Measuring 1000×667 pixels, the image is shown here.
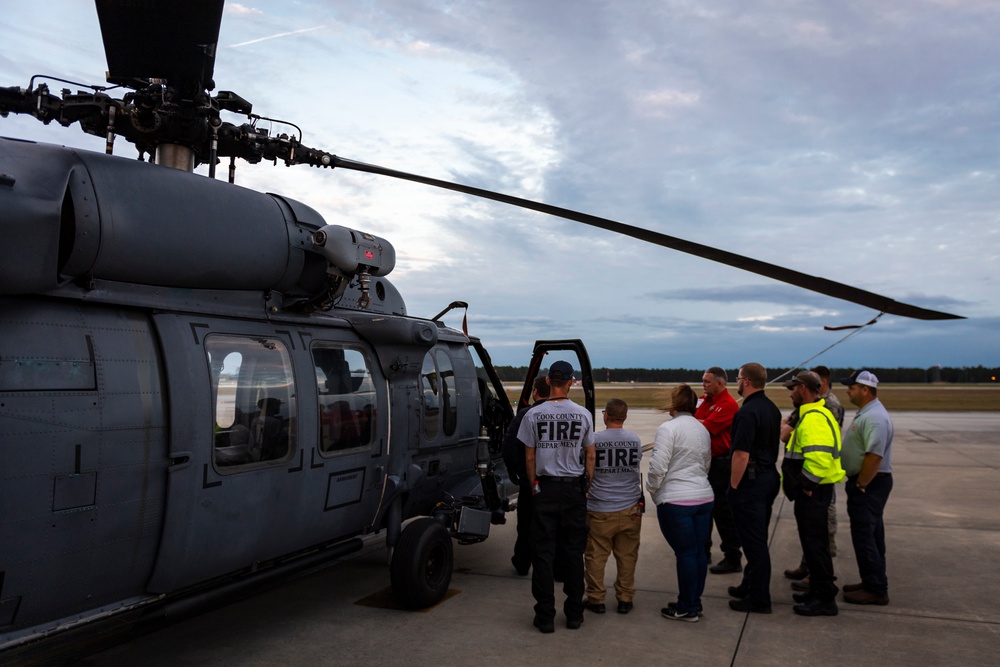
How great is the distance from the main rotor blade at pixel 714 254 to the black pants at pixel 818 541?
188 centimetres

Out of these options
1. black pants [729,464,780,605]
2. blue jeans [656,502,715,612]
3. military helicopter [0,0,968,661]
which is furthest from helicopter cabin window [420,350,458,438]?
black pants [729,464,780,605]

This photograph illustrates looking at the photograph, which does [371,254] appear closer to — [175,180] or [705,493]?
[175,180]

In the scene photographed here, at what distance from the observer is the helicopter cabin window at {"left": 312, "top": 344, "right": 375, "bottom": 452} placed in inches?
221

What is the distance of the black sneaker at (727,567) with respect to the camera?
7262 mm

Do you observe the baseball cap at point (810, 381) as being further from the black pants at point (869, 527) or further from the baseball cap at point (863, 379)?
the black pants at point (869, 527)

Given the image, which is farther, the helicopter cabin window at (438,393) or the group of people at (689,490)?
the helicopter cabin window at (438,393)

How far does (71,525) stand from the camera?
378 cm

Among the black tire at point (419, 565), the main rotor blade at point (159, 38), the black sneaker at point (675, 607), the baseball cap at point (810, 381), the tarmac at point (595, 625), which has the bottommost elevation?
the tarmac at point (595, 625)

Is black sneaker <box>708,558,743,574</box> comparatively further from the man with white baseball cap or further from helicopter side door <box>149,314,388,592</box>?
helicopter side door <box>149,314,388,592</box>

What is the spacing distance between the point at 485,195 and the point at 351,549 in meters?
3.11

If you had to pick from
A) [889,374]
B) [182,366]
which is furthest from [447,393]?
[889,374]

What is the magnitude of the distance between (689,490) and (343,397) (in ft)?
9.40

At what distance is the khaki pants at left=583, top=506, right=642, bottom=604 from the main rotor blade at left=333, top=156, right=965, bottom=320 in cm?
221

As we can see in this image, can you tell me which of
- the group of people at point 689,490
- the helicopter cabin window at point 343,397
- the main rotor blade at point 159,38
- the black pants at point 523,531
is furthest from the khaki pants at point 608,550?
the main rotor blade at point 159,38
